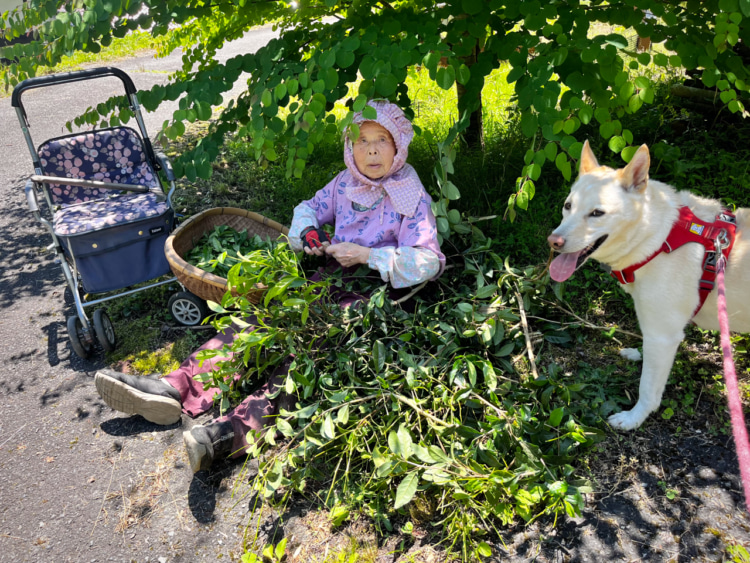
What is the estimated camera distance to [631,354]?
3.15 meters

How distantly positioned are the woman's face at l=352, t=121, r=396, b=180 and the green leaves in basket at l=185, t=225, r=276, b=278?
100cm

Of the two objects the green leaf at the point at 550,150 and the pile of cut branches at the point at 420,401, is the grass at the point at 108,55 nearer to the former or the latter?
the pile of cut branches at the point at 420,401

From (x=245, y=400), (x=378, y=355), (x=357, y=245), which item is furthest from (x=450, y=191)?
(x=245, y=400)

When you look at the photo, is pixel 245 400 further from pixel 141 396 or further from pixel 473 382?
pixel 473 382

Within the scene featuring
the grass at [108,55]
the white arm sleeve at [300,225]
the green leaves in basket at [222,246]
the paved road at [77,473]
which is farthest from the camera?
the grass at [108,55]

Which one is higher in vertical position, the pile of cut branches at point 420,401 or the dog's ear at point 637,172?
the dog's ear at point 637,172

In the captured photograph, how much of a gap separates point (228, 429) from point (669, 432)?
7.66ft

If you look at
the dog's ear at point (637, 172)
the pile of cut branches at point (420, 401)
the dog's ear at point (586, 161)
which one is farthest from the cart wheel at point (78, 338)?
the dog's ear at point (637, 172)

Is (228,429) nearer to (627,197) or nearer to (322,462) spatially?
(322,462)

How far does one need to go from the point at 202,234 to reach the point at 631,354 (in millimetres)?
3144

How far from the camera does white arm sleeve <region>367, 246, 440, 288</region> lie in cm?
313

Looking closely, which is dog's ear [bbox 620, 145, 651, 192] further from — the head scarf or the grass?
the grass

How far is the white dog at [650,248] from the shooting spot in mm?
2352

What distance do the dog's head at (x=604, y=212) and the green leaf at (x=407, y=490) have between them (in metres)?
1.20
